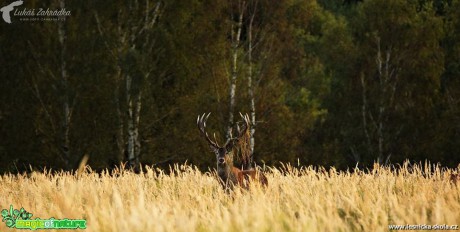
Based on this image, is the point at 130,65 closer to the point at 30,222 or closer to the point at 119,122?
the point at 119,122

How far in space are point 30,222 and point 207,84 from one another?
2072 cm

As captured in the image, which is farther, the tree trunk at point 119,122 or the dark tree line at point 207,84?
the tree trunk at point 119,122

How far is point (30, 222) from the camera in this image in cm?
718

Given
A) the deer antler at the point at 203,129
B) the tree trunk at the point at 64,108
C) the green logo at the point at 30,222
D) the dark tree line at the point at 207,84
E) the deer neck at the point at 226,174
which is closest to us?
the green logo at the point at 30,222

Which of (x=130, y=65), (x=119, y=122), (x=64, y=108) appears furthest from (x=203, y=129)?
(x=119, y=122)

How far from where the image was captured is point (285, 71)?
35469 mm

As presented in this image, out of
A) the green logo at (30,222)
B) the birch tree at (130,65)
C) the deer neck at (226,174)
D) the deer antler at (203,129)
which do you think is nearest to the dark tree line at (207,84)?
the birch tree at (130,65)

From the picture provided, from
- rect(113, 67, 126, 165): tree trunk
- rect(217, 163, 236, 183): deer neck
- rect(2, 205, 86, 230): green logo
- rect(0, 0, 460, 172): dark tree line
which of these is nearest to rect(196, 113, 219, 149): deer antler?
rect(217, 163, 236, 183): deer neck

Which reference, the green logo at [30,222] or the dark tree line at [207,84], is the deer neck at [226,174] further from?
the dark tree line at [207,84]

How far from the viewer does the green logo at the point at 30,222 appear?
6.64m

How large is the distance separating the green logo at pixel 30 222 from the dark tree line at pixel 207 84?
1599 cm

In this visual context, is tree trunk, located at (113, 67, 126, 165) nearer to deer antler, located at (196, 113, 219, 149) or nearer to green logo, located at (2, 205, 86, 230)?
deer antler, located at (196, 113, 219, 149)

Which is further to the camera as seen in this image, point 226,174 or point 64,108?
point 64,108

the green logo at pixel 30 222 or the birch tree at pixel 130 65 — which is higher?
the birch tree at pixel 130 65
